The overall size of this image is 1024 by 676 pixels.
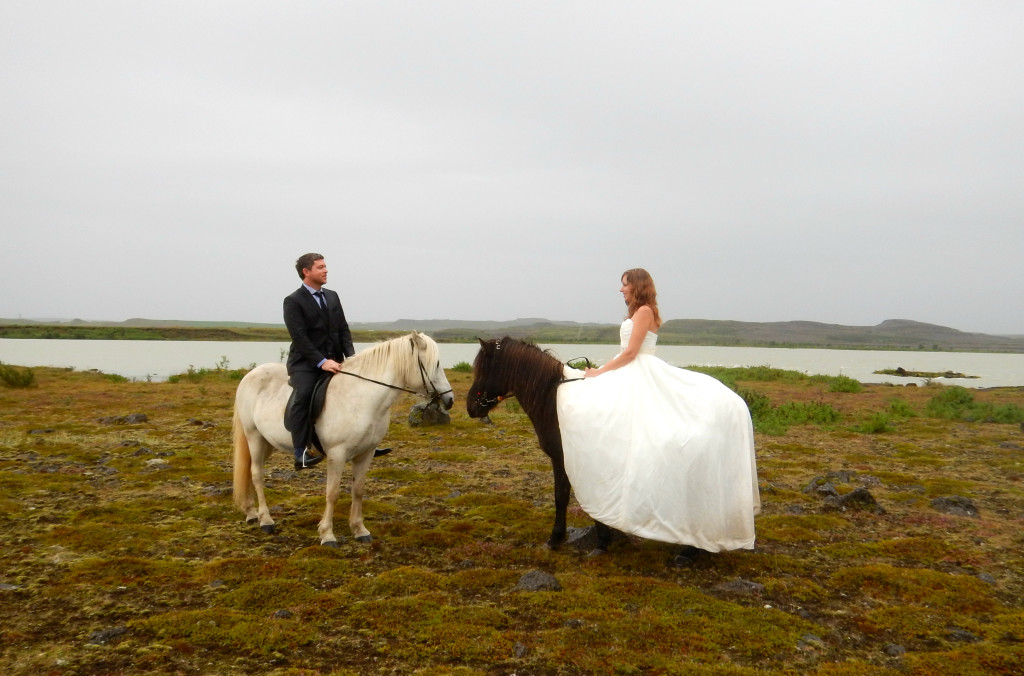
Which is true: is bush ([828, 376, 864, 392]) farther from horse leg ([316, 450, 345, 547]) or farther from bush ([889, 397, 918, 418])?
horse leg ([316, 450, 345, 547])

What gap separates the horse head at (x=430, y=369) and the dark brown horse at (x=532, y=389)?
292 millimetres

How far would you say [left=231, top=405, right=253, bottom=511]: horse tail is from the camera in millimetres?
7086

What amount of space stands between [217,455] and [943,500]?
38.2 feet

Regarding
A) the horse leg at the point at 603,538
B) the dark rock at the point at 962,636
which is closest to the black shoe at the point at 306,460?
the horse leg at the point at 603,538

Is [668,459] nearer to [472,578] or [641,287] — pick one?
[641,287]

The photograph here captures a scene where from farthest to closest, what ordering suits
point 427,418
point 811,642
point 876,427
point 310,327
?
point 427,418 → point 876,427 → point 310,327 → point 811,642

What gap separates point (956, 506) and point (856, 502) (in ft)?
4.12

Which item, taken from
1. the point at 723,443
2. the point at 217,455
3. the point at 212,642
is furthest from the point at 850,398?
the point at 212,642

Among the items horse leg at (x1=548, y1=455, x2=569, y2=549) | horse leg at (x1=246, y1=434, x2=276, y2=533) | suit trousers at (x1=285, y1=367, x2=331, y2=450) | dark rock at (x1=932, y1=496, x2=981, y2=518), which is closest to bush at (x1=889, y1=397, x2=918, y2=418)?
dark rock at (x1=932, y1=496, x2=981, y2=518)

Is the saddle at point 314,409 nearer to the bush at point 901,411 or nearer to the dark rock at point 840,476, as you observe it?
the dark rock at point 840,476

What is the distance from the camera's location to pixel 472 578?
5.36 metres

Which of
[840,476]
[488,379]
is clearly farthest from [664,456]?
[840,476]

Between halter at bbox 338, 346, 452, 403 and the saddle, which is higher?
halter at bbox 338, 346, 452, 403

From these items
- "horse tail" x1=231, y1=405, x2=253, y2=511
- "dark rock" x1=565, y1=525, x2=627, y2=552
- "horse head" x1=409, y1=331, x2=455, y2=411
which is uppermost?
"horse head" x1=409, y1=331, x2=455, y2=411
